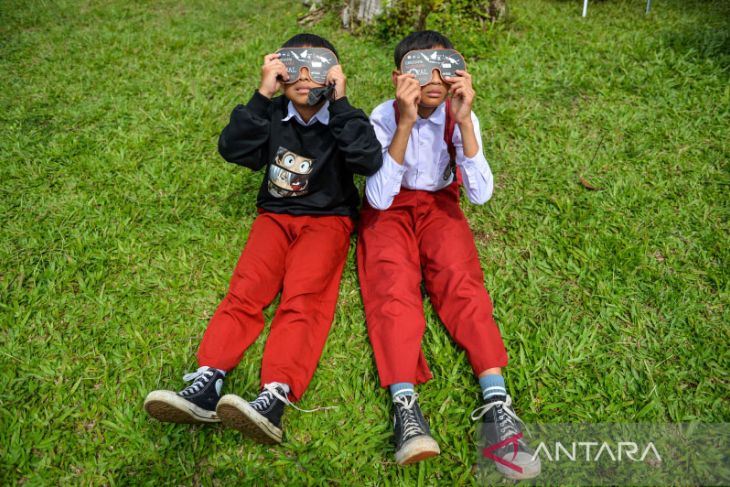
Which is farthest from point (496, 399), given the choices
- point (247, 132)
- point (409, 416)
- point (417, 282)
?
point (247, 132)

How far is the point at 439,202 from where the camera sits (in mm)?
2941

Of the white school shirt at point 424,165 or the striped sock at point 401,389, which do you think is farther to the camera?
the white school shirt at point 424,165

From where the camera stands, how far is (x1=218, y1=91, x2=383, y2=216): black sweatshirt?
8.45ft

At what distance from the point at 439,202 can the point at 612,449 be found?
158 cm

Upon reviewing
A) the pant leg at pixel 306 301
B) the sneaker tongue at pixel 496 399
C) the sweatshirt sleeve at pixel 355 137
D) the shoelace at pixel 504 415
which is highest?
the sweatshirt sleeve at pixel 355 137

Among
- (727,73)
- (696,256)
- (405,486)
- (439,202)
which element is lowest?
(405,486)

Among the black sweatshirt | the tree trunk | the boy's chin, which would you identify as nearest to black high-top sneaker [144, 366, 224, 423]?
the black sweatshirt

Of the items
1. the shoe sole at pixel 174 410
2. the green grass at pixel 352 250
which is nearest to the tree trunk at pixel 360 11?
the green grass at pixel 352 250

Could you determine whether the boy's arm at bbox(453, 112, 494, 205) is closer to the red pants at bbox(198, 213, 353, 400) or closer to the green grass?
the green grass

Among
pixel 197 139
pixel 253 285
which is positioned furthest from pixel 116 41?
pixel 253 285

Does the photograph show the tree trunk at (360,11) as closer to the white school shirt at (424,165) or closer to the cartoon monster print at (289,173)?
the white school shirt at (424,165)

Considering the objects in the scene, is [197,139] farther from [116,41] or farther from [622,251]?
[622,251]

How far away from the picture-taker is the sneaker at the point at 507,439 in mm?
1988

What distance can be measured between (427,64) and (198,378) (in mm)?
1983
